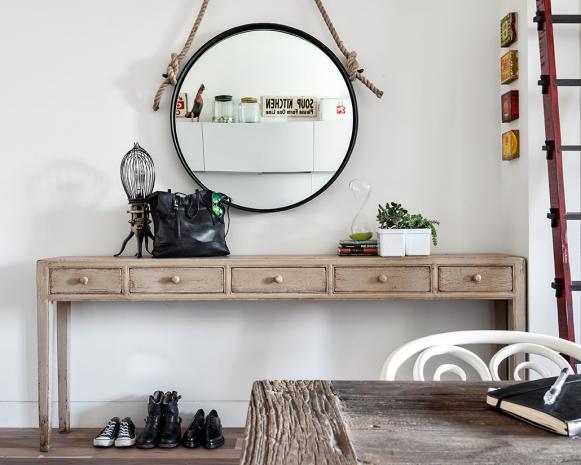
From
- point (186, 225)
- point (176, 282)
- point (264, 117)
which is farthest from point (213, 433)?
point (264, 117)

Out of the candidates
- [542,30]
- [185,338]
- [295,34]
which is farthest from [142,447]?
[542,30]

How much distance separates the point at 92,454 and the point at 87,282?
74 cm

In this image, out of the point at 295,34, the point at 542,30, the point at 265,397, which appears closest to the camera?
the point at 265,397

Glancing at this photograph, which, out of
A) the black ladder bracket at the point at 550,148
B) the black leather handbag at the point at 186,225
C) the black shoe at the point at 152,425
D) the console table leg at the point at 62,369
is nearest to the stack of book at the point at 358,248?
the black leather handbag at the point at 186,225

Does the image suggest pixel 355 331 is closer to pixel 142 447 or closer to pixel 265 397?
pixel 142 447

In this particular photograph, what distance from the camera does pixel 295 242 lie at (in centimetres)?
290

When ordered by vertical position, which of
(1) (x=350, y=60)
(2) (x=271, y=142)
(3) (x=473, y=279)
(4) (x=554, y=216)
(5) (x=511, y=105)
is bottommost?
(3) (x=473, y=279)

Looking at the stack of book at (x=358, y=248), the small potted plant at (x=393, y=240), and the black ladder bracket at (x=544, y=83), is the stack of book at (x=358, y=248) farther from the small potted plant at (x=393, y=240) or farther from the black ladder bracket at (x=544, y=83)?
the black ladder bracket at (x=544, y=83)

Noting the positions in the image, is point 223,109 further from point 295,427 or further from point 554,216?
point 295,427

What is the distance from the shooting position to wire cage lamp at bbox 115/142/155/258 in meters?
2.66

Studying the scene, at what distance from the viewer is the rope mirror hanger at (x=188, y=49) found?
2.81 m

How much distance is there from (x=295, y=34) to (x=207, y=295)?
4.33ft

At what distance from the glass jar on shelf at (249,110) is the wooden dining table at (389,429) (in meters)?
1.92

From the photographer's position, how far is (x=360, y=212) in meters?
2.89
